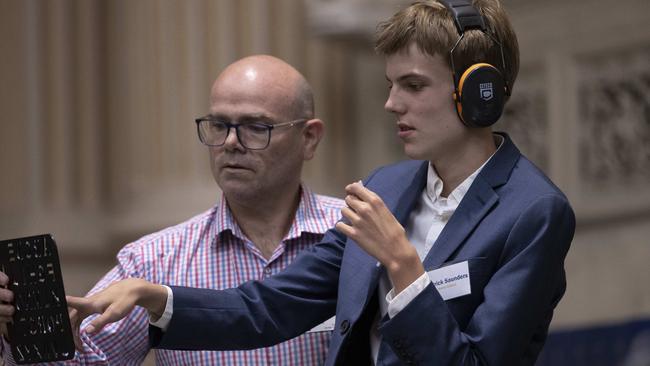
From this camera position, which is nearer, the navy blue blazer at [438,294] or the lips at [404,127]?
the navy blue blazer at [438,294]

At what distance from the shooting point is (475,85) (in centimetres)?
290

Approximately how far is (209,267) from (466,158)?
1068mm

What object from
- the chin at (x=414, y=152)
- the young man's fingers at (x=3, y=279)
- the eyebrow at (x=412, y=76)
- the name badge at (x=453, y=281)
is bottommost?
the name badge at (x=453, y=281)

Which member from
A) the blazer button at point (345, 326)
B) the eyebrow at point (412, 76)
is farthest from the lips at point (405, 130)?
the blazer button at point (345, 326)

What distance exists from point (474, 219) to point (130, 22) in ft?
17.2

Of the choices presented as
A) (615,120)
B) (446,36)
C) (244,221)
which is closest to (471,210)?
(446,36)

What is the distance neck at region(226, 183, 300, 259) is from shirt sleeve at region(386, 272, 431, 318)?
1102mm

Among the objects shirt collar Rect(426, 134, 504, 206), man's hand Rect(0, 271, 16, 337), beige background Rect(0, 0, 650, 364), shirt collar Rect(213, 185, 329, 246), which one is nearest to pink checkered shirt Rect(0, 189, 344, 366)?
shirt collar Rect(213, 185, 329, 246)

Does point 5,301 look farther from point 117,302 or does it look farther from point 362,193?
point 362,193

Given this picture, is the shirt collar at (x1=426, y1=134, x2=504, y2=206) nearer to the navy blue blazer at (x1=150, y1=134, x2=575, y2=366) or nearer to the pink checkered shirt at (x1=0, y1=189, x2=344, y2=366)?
the navy blue blazer at (x1=150, y1=134, x2=575, y2=366)

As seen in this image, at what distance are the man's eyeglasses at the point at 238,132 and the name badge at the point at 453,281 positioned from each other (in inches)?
40.7

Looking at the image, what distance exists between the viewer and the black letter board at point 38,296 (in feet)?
9.68

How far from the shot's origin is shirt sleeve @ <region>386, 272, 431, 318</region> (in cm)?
274

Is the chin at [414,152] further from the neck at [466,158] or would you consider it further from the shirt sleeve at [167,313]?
the shirt sleeve at [167,313]
